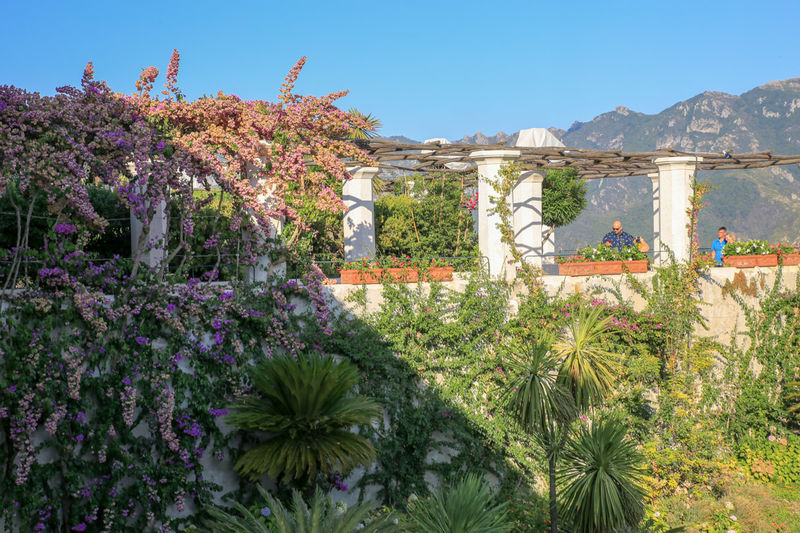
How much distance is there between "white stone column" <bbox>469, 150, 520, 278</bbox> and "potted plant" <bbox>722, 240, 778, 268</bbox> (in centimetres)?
428

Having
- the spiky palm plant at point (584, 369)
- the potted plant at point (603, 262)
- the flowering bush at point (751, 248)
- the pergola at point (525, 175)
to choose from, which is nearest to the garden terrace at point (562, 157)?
the pergola at point (525, 175)

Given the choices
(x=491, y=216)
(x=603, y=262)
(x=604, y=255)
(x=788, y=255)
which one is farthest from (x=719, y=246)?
(x=491, y=216)

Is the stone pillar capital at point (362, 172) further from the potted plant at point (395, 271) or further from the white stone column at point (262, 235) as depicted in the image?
the white stone column at point (262, 235)

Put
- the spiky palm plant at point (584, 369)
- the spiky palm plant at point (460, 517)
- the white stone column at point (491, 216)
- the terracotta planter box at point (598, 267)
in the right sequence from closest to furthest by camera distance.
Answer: the spiky palm plant at point (460, 517) → the spiky palm plant at point (584, 369) → the white stone column at point (491, 216) → the terracotta planter box at point (598, 267)

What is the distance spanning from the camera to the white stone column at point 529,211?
47.6 ft

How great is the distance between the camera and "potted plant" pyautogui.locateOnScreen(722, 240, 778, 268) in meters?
11.3

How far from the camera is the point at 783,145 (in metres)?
127

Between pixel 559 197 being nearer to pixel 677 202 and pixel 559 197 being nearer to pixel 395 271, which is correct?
pixel 677 202

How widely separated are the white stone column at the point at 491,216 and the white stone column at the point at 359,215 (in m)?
2.50

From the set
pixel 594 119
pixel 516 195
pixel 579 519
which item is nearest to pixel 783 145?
pixel 594 119

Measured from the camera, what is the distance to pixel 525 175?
1438 cm

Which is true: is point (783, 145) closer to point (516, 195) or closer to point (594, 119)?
point (594, 119)

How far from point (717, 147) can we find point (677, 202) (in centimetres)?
14072

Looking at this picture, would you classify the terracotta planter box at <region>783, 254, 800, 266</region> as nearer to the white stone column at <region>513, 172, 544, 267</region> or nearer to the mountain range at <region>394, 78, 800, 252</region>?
the white stone column at <region>513, 172, 544, 267</region>
